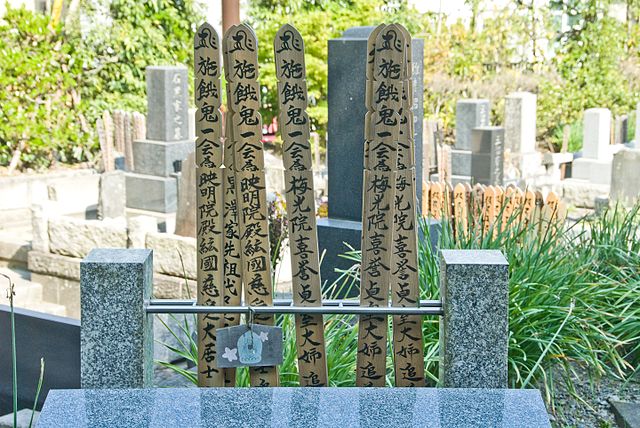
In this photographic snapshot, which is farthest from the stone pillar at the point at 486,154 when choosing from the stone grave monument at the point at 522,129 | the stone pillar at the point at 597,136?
the stone grave monument at the point at 522,129

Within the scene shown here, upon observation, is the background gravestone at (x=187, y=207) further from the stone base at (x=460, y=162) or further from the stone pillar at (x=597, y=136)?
the stone pillar at (x=597, y=136)

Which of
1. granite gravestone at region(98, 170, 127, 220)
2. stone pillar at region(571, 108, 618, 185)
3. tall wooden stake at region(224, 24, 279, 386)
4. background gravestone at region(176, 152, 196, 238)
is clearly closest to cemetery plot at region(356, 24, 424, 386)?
tall wooden stake at region(224, 24, 279, 386)

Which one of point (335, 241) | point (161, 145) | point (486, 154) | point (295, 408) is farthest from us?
point (486, 154)

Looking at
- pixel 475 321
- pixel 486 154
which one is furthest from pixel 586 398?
pixel 486 154

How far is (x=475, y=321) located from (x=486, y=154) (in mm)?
9963

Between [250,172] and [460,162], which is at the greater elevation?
[250,172]

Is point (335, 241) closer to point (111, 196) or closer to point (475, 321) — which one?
point (475, 321)

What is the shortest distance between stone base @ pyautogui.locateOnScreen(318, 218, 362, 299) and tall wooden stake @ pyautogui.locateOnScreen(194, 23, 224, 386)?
9.42ft

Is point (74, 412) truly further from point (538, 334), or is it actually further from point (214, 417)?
point (538, 334)

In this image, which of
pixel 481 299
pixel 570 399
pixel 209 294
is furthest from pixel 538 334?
pixel 209 294

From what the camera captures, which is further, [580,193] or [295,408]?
[580,193]

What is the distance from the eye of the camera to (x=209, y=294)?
3.80 meters

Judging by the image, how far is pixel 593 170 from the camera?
16156mm

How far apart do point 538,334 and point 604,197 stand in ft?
29.4
